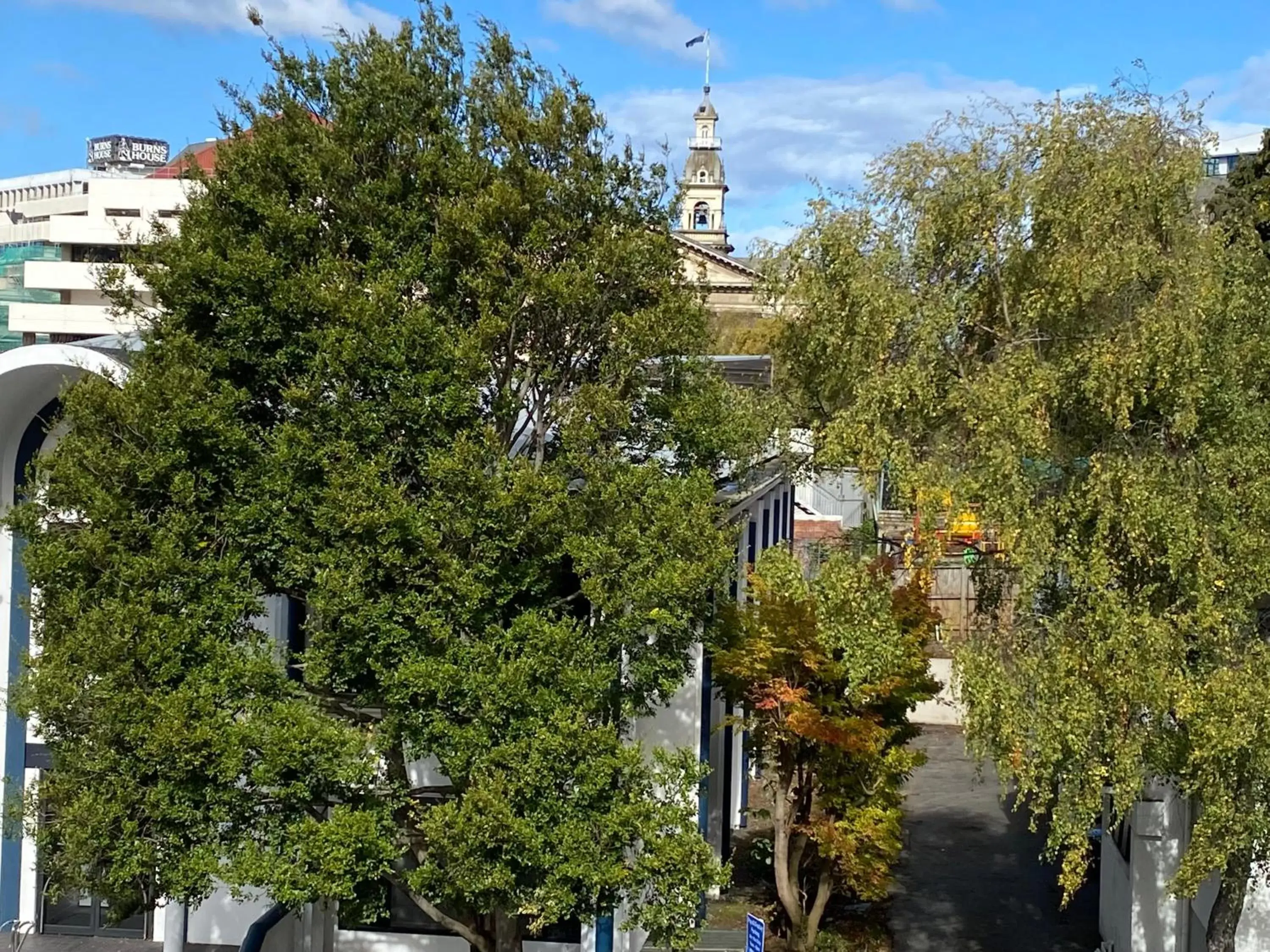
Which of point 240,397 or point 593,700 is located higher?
point 240,397

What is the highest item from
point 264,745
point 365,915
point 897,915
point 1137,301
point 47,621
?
point 1137,301

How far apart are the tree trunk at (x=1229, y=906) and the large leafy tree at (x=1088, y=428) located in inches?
1.9

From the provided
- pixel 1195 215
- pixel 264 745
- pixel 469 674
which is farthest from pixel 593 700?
pixel 1195 215

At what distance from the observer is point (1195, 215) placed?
1198 cm

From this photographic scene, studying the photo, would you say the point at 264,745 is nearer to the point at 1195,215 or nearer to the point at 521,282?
→ the point at 521,282

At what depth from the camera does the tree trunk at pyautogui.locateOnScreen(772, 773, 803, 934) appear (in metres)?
15.8

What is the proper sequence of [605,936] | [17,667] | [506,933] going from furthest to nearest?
[17,667], [605,936], [506,933]

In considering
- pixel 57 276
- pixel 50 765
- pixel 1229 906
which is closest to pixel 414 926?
pixel 50 765

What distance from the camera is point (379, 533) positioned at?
1109cm

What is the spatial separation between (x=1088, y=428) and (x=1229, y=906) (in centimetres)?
491

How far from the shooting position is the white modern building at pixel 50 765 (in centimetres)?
1561

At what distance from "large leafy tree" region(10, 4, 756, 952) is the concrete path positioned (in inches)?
249

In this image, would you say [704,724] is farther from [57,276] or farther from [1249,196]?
[57,276]

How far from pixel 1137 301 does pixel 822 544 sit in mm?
3775
